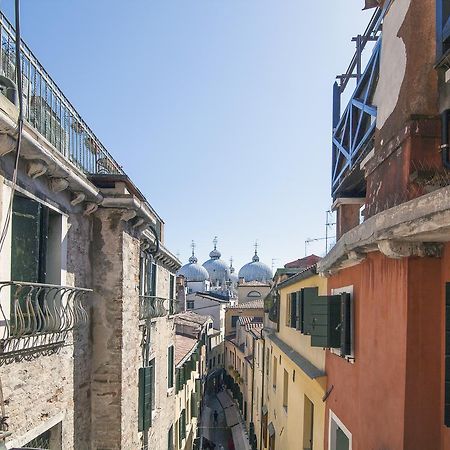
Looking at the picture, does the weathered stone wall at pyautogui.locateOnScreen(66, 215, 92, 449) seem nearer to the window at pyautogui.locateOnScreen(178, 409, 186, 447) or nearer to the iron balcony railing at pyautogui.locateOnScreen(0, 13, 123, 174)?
the iron balcony railing at pyautogui.locateOnScreen(0, 13, 123, 174)

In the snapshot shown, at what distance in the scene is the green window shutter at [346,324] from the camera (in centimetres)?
655

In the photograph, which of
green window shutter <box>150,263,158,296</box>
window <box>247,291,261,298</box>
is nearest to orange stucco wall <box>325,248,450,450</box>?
green window shutter <box>150,263,158,296</box>

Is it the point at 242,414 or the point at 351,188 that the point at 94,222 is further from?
the point at 242,414

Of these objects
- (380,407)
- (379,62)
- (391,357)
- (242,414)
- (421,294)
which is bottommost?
(242,414)

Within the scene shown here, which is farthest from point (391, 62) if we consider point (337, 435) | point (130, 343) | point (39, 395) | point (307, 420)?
point (307, 420)

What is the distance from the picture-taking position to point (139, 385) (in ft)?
31.5

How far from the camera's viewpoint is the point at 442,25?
4.53 metres

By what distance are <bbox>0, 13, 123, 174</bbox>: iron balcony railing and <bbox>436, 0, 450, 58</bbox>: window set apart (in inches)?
180

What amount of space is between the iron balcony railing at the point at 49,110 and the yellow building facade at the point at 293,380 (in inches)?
200

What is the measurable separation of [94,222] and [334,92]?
5.69 meters

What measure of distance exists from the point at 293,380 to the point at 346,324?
21.2ft

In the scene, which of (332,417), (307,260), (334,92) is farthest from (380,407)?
(307,260)

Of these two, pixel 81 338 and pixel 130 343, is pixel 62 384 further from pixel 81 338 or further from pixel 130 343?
pixel 130 343

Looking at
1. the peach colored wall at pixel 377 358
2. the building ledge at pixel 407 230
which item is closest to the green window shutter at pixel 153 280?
the peach colored wall at pixel 377 358
